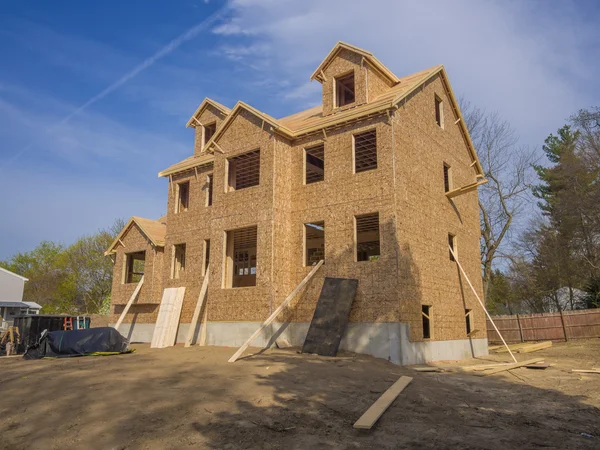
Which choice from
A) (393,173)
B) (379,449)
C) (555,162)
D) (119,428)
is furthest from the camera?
(555,162)

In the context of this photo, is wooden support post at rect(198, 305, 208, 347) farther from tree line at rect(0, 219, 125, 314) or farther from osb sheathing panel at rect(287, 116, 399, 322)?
tree line at rect(0, 219, 125, 314)

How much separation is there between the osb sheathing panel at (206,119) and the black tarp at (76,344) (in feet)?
37.4

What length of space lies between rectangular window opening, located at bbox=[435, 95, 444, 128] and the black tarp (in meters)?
16.5

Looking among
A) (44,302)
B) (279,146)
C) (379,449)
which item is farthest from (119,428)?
(44,302)

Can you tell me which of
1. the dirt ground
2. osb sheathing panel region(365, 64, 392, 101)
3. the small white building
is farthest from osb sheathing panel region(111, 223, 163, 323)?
the small white building

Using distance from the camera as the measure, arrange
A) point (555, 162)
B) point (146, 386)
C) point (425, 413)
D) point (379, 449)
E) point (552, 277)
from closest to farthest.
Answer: point (379, 449) < point (425, 413) < point (146, 386) < point (552, 277) < point (555, 162)

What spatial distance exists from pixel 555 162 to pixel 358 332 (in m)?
38.7

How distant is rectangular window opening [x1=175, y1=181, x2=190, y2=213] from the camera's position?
23.5 metres

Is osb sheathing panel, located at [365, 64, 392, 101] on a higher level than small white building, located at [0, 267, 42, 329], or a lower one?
higher

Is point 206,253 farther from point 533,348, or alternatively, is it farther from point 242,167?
point 533,348

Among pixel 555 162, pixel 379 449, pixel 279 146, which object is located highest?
pixel 555 162

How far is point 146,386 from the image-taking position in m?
10.1

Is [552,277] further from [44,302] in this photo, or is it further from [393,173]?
[44,302]

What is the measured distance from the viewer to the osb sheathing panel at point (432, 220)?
1596 centimetres
